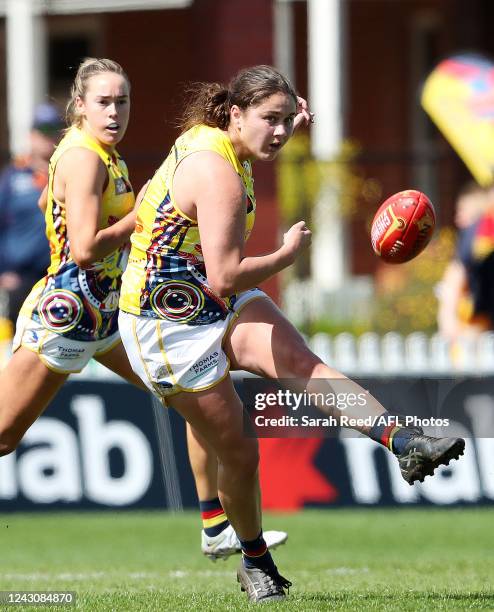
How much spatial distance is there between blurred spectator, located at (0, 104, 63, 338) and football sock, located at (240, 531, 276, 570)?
452cm

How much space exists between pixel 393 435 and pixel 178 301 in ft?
3.27

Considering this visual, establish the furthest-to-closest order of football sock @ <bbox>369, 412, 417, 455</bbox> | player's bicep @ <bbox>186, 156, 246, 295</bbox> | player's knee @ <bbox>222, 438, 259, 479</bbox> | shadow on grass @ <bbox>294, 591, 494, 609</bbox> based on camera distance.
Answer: shadow on grass @ <bbox>294, 591, 494, 609</bbox>
player's knee @ <bbox>222, 438, 259, 479</bbox>
football sock @ <bbox>369, 412, 417, 455</bbox>
player's bicep @ <bbox>186, 156, 246, 295</bbox>

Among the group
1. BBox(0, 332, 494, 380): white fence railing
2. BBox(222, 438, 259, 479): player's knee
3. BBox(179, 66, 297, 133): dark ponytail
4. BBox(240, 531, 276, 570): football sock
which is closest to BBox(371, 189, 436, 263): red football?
BBox(179, 66, 297, 133): dark ponytail

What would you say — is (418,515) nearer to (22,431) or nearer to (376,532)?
(376,532)

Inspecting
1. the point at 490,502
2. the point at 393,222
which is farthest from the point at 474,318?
the point at 393,222

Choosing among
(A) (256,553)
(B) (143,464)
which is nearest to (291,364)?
(A) (256,553)

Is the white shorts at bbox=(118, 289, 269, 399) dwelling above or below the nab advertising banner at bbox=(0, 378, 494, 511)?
above

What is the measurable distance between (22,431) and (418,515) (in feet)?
13.4

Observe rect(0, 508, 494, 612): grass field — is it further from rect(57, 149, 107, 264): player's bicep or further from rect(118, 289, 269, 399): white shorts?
rect(57, 149, 107, 264): player's bicep

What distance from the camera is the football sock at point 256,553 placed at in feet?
19.5

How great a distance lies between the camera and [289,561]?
26.2 feet

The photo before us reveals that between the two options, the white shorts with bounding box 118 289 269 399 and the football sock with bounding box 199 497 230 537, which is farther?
the football sock with bounding box 199 497 230 537

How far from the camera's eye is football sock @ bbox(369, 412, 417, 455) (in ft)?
17.9

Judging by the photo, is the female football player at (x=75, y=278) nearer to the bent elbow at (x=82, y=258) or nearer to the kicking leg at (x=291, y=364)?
the bent elbow at (x=82, y=258)
